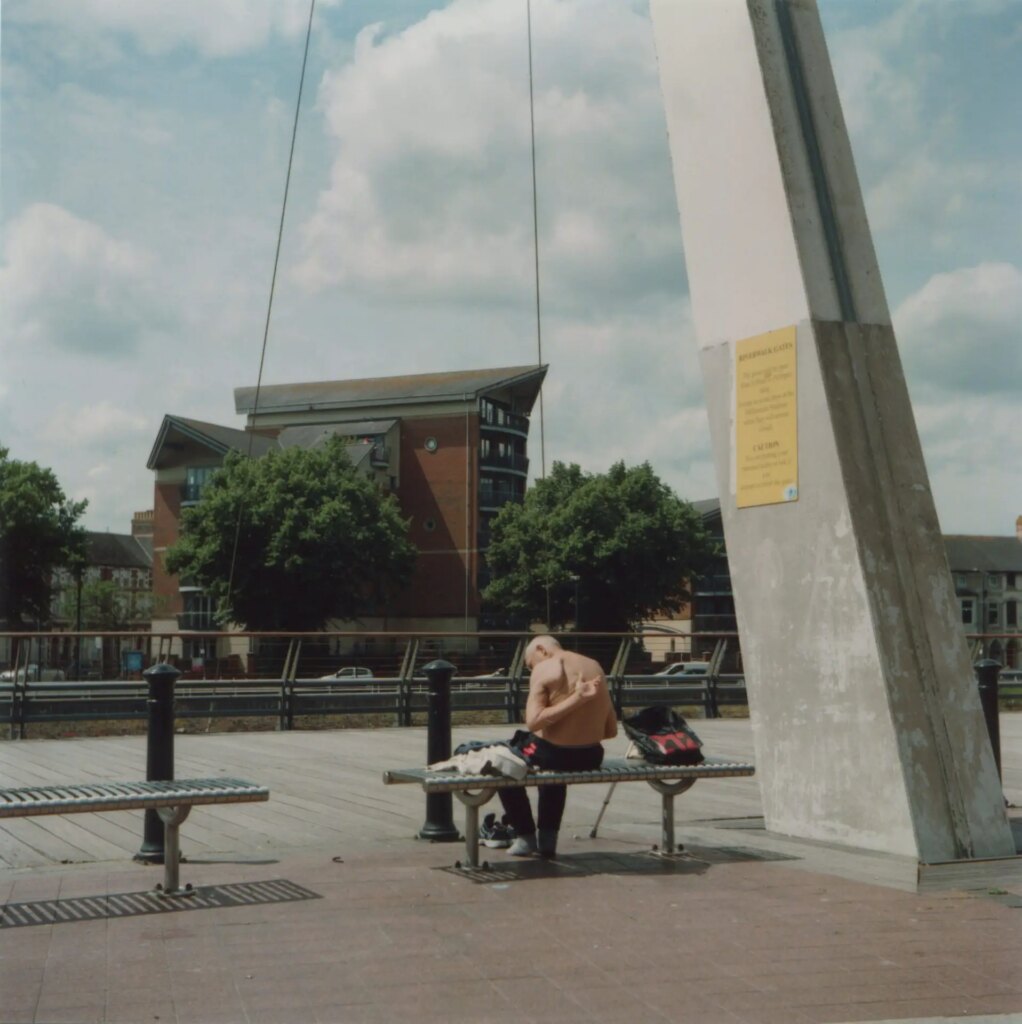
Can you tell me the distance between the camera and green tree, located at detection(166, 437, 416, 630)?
6594cm

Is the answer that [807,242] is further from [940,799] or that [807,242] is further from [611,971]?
[611,971]

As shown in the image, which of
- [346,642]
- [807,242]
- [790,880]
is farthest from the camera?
[346,642]

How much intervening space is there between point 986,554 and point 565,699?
124 metres

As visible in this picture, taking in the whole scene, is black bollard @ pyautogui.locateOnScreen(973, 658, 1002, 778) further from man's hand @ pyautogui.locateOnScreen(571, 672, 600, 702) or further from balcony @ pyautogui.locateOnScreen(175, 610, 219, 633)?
balcony @ pyautogui.locateOnScreen(175, 610, 219, 633)

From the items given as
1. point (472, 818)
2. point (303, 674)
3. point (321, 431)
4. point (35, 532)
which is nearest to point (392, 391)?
point (321, 431)

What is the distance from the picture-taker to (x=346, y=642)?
18875 millimetres

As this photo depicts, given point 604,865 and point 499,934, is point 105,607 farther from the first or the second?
point 499,934

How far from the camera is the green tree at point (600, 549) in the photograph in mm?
72625

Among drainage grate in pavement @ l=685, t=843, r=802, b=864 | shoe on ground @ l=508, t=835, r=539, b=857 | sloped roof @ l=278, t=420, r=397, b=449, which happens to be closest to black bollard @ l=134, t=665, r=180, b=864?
shoe on ground @ l=508, t=835, r=539, b=857

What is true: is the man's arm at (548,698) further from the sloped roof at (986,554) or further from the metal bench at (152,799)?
the sloped roof at (986,554)

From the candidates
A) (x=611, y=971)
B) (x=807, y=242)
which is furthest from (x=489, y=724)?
(x=611, y=971)

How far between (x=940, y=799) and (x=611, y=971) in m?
2.95

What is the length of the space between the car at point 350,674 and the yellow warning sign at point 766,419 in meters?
11.1

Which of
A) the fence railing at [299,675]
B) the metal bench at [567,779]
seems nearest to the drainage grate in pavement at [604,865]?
the metal bench at [567,779]
